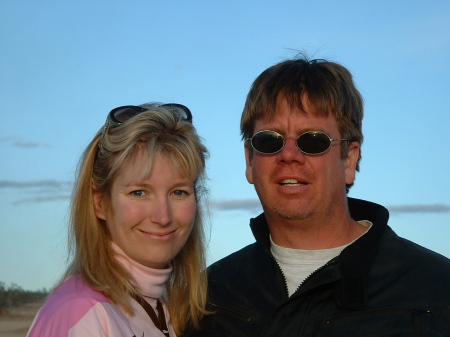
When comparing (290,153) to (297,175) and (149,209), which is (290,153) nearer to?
(297,175)

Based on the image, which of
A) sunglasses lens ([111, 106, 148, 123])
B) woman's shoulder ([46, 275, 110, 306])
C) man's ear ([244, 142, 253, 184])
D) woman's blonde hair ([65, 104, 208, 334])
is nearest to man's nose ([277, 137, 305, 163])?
man's ear ([244, 142, 253, 184])

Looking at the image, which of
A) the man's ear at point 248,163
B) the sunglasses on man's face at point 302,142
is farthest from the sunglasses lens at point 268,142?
the man's ear at point 248,163

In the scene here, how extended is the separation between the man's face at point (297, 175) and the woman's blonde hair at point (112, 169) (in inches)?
22.7

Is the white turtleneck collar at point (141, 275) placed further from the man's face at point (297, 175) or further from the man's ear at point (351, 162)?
the man's ear at point (351, 162)

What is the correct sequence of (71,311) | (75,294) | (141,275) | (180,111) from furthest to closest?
(180,111)
(141,275)
(75,294)
(71,311)

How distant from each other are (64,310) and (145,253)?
64 centimetres

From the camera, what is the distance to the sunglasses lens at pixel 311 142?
15.5 ft

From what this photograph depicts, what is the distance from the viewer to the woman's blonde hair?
13.1ft

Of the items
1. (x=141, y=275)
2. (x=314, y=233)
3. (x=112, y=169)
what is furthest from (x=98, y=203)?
(x=314, y=233)

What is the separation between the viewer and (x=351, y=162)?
16.7 ft

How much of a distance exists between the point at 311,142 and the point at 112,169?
56.2 inches

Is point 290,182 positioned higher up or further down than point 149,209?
higher up

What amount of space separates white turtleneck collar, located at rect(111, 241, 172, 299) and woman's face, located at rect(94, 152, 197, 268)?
30 millimetres

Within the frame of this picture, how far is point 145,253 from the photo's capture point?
4.08 meters
